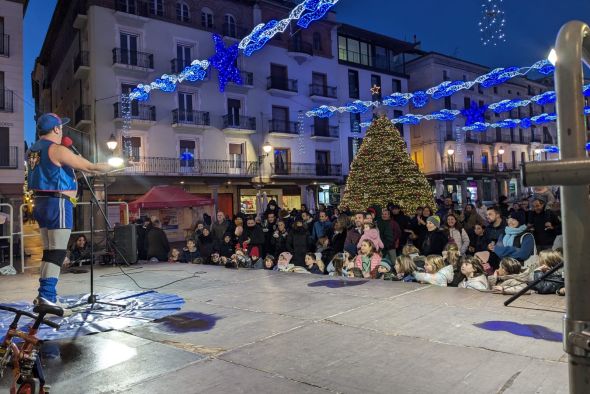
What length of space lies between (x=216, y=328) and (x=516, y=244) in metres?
4.93

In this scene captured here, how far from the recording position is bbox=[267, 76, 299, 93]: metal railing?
29.5 metres

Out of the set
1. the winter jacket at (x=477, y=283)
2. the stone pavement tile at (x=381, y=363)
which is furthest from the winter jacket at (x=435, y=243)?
the stone pavement tile at (x=381, y=363)

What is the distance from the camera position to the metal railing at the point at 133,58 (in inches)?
923

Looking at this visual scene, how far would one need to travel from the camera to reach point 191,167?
26172 millimetres

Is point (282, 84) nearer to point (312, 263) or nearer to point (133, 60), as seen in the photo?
point (133, 60)

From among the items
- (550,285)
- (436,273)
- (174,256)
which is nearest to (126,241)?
(174,256)

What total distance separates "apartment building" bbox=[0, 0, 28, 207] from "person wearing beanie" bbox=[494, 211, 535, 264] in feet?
70.9

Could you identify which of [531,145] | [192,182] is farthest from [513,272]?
[531,145]

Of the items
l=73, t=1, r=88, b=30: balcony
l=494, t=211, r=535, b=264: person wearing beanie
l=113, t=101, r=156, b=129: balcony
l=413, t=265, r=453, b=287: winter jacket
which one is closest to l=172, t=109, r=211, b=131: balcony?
l=113, t=101, r=156, b=129: balcony

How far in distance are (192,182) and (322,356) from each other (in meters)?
23.8

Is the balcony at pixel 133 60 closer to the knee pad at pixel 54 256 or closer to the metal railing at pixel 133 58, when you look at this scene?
the metal railing at pixel 133 58

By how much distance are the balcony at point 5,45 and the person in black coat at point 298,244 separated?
66.9ft

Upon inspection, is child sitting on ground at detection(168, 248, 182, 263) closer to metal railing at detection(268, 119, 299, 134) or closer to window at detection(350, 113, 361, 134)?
metal railing at detection(268, 119, 299, 134)

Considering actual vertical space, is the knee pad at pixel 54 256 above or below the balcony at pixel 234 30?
below
